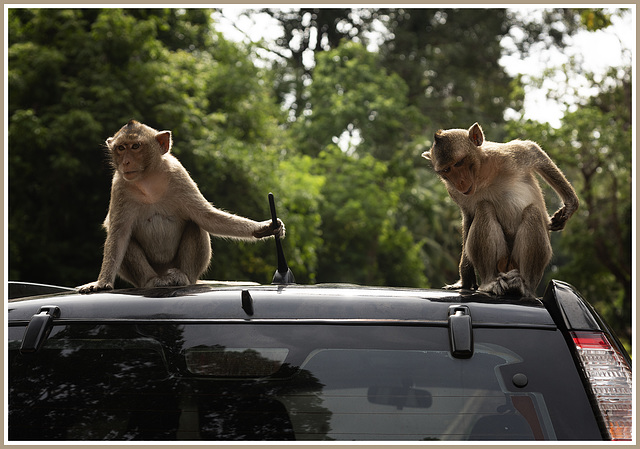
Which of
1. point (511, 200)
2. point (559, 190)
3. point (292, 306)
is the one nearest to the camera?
point (292, 306)

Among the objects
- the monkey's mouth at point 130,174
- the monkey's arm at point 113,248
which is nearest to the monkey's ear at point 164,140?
the monkey's mouth at point 130,174

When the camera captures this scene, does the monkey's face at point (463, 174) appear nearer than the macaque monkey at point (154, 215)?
Yes

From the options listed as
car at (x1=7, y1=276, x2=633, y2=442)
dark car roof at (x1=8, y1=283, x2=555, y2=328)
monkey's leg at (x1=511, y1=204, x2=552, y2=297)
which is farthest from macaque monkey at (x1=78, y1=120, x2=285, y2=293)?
car at (x1=7, y1=276, x2=633, y2=442)

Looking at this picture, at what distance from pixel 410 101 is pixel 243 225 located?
99.8 ft

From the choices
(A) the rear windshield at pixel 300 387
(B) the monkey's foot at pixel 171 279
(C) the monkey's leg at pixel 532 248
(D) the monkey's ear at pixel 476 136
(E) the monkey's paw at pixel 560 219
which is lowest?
(A) the rear windshield at pixel 300 387

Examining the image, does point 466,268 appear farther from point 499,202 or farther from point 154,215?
point 154,215

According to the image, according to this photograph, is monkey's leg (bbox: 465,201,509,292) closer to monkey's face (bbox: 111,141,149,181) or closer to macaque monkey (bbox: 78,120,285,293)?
macaque monkey (bbox: 78,120,285,293)

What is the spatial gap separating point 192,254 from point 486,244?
6.60ft

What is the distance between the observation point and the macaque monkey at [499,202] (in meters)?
4.27

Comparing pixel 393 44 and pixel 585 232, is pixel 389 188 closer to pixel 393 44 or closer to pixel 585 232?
pixel 585 232

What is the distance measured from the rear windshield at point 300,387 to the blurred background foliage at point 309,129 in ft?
38.2

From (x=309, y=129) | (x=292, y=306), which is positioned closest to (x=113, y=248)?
(x=292, y=306)

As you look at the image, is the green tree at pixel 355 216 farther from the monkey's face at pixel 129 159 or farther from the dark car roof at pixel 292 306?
the dark car roof at pixel 292 306

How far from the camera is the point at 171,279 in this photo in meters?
5.06
